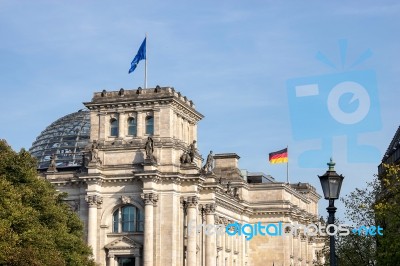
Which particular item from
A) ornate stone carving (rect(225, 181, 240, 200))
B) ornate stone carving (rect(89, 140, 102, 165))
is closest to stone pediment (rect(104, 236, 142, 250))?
ornate stone carving (rect(89, 140, 102, 165))

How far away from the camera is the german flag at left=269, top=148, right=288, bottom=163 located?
130 metres

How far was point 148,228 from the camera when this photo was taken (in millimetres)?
90062

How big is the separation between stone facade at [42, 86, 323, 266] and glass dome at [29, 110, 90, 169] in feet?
85.4

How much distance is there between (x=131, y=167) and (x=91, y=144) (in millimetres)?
6197

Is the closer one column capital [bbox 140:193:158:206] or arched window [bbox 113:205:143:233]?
column capital [bbox 140:193:158:206]

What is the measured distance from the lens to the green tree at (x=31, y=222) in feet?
194

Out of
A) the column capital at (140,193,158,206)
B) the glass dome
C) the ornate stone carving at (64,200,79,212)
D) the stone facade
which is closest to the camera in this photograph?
the column capital at (140,193,158,206)

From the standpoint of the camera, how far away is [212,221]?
3861 inches

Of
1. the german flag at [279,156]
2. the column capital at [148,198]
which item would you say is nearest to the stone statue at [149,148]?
the column capital at [148,198]

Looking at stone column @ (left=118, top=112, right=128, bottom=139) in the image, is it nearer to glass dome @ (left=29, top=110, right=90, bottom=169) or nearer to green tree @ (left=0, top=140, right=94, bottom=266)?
green tree @ (left=0, top=140, right=94, bottom=266)

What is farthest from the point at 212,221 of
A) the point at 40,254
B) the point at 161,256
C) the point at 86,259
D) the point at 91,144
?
the point at 40,254

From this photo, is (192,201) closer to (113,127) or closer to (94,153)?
(94,153)

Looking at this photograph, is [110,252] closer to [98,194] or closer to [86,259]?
[98,194]

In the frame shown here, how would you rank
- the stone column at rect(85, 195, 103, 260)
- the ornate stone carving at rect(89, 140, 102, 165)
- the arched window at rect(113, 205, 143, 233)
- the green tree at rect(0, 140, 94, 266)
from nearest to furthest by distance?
the green tree at rect(0, 140, 94, 266), the stone column at rect(85, 195, 103, 260), the arched window at rect(113, 205, 143, 233), the ornate stone carving at rect(89, 140, 102, 165)
